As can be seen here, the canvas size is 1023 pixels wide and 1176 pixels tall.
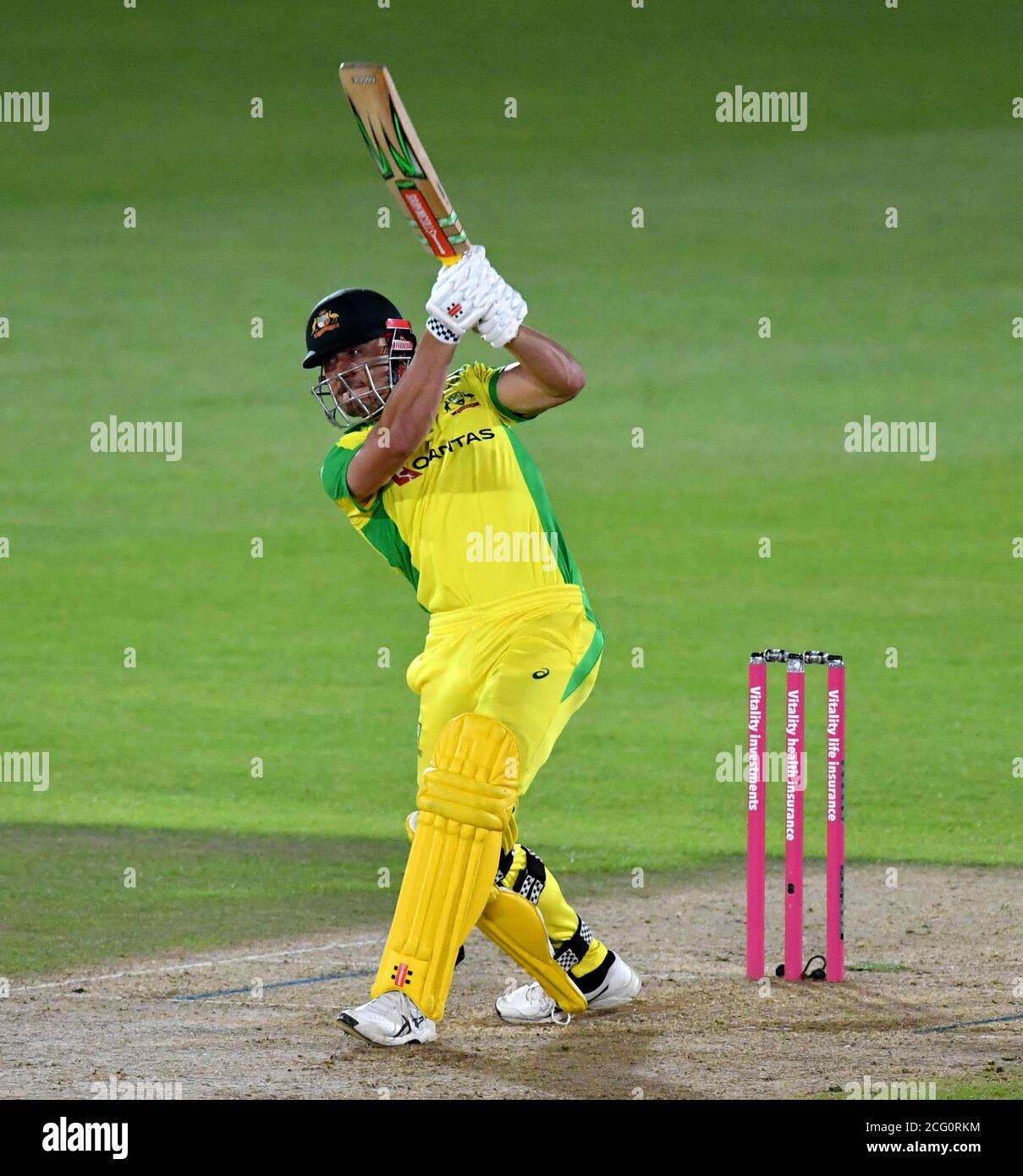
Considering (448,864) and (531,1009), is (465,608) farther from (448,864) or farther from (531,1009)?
(531,1009)

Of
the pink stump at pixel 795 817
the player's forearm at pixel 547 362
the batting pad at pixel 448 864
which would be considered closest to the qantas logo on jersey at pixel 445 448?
the player's forearm at pixel 547 362

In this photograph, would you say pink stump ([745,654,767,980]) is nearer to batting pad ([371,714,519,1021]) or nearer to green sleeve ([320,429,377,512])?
batting pad ([371,714,519,1021])

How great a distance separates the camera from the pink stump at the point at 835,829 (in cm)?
652

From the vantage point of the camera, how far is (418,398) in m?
5.45

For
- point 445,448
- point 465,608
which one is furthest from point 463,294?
point 465,608

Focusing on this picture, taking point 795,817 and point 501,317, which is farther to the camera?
point 795,817

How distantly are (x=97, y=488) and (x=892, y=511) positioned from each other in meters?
7.13

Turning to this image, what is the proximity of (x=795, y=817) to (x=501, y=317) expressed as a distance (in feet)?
7.23

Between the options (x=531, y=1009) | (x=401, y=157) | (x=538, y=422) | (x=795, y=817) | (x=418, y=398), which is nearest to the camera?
(x=401, y=157)

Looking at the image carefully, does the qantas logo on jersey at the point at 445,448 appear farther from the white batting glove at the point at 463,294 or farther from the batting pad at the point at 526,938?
the batting pad at the point at 526,938

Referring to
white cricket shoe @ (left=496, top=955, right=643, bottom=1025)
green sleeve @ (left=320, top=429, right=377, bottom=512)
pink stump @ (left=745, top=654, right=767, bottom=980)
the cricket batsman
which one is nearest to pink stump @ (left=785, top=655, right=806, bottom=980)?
pink stump @ (left=745, top=654, right=767, bottom=980)

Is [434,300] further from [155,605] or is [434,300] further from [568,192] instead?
[568,192]

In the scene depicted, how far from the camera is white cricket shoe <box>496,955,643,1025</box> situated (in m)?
6.08

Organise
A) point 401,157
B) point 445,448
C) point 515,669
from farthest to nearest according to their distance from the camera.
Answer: point 445,448 < point 515,669 < point 401,157
